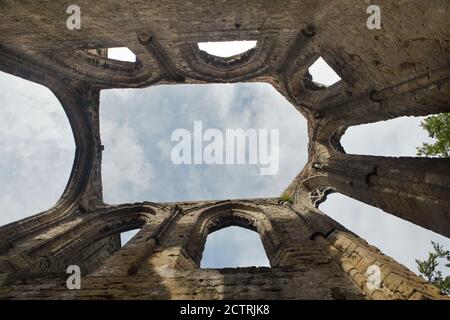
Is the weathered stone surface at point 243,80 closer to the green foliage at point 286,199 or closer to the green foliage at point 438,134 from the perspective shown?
the green foliage at point 286,199

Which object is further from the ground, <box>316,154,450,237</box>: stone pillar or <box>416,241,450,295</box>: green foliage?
<box>316,154,450,237</box>: stone pillar

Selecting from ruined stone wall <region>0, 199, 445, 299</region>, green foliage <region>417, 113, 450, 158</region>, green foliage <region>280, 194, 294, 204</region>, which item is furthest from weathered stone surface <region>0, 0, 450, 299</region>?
green foliage <region>417, 113, 450, 158</region>

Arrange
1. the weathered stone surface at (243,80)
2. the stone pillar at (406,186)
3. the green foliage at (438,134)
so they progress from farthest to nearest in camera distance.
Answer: the green foliage at (438,134) < the weathered stone surface at (243,80) < the stone pillar at (406,186)

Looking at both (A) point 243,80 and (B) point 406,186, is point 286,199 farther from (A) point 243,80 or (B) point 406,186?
(B) point 406,186

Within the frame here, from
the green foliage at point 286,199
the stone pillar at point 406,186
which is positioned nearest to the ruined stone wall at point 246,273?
the stone pillar at point 406,186

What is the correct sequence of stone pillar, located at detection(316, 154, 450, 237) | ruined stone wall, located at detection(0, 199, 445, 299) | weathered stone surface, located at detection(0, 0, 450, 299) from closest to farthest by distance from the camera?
ruined stone wall, located at detection(0, 199, 445, 299) < stone pillar, located at detection(316, 154, 450, 237) < weathered stone surface, located at detection(0, 0, 450, 299)

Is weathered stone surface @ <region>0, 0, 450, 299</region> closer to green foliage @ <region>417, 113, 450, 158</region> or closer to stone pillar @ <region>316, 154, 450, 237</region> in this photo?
stone pillar @ <region>316, 154, 450, 237</region>

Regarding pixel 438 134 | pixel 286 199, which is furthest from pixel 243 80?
pixel 438 134
